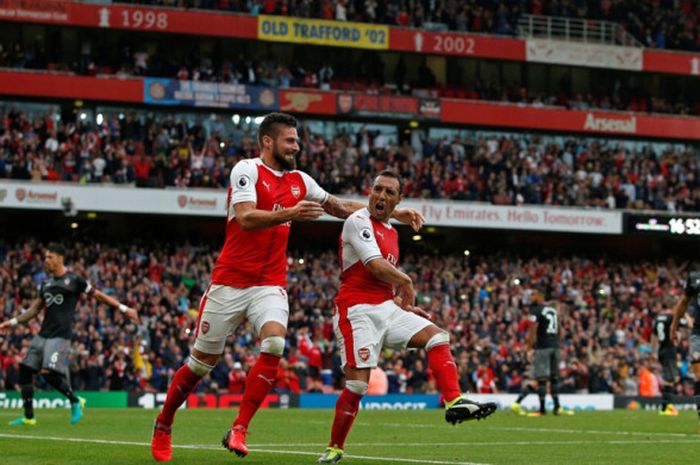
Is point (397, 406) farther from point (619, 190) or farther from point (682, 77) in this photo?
point (682, 77)

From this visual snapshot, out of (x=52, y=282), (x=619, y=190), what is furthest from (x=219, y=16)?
(x=52, y=282)

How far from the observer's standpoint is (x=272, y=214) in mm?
10859

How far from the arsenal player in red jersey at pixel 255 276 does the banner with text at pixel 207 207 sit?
30.7 metres

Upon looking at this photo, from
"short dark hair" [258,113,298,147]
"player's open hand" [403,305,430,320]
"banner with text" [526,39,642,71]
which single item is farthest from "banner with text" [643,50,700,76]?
"short dark hair" [258,113,298,147]

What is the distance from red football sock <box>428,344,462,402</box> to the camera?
1124 cm

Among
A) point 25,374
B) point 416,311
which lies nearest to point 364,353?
point 416,311

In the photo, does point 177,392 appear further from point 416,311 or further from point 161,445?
point 416,311

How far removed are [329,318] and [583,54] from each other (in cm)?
1949

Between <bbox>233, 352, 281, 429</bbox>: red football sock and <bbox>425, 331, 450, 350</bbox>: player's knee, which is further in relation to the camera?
<bbox>425, 331, 450, 350</bbox>: player's knee

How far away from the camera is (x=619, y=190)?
50.9 meters

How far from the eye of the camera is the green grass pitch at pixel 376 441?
12.6 meters

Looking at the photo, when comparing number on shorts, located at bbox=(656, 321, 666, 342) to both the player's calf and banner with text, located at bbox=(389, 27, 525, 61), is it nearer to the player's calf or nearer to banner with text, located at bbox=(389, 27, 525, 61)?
the player's calf

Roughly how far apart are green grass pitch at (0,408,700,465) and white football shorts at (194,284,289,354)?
Result: 110 cm

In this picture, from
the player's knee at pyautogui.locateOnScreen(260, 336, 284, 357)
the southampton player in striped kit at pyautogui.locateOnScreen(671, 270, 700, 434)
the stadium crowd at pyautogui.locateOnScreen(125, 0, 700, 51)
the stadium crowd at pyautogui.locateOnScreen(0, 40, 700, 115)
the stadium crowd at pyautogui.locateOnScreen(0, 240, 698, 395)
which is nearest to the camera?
the player's knee at pyautogui.locateOnScreen(260, 336, 284, 357)
